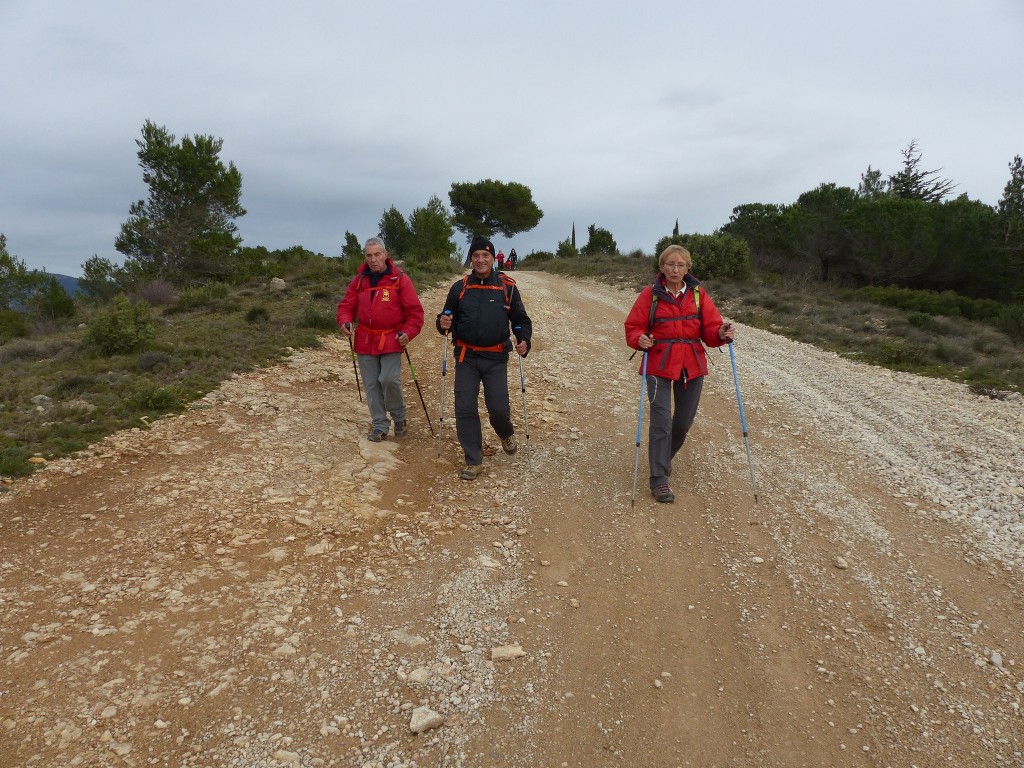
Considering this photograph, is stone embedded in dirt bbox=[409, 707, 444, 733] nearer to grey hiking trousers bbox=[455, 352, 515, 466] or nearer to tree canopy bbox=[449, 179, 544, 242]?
grey hiking trousers bbox=[455, 352, 515, 466]

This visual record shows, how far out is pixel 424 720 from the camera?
2779mm

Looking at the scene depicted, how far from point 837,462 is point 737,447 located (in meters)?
1.00

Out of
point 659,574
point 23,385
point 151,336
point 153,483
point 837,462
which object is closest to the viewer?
point 659,574

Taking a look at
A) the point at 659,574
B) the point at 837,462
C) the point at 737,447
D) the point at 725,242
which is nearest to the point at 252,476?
the point at 659,574

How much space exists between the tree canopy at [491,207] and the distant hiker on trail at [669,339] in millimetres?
43792

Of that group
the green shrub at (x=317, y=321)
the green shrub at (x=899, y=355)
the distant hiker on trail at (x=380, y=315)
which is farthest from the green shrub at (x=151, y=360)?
the green shrub at (x=899, y=355)

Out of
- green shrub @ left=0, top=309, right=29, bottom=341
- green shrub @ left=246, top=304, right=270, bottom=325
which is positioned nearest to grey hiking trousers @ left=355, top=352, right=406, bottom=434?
green shrub @ left=246, top=304, right=270, bottom=325

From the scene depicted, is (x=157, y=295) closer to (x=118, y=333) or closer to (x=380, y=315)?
(x=118, y=333)

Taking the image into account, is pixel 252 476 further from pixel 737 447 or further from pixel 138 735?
pixel 737 447

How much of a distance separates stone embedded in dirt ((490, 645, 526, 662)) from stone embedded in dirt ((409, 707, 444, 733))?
51 cm

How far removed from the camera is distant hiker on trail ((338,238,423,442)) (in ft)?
19.6

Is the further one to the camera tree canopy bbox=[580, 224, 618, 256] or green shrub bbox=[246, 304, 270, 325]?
tree canopy bbox=[580, 224, 618, 256]

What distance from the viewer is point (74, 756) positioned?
8.21ft

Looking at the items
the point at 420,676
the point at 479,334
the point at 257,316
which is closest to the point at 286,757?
the point at 420,676
